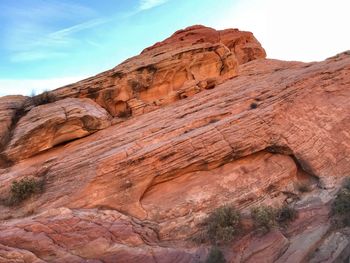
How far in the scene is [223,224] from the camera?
1284 cm

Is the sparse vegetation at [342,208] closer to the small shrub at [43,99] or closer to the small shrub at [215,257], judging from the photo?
the small shrub at [215,257]

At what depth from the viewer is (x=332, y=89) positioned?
17.7 meters

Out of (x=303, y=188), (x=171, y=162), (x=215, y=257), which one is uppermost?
(x=171, y=162)

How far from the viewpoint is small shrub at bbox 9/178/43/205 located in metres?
14.1

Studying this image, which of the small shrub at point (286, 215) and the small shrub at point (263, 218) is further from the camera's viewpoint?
the small shrub at point (286, 215)

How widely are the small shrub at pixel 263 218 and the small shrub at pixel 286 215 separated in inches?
11.6

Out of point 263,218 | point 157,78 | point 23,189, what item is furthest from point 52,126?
point 263,218

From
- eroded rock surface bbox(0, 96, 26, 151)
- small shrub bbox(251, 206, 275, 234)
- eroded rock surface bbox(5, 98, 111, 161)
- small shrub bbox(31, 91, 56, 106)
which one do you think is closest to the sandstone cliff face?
eroded rock surface bbox(5, 98, 111, 161)

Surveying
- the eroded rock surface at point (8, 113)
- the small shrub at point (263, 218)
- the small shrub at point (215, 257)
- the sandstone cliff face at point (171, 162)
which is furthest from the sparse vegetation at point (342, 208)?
the eroded rock surface at point (8, 113)

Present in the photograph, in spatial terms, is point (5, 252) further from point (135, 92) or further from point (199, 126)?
point (135, 92)

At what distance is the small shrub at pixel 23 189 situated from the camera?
1411 centimetres

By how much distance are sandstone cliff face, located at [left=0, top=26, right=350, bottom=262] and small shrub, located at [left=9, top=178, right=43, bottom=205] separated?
22cm

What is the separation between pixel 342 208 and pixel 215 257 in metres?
4.20

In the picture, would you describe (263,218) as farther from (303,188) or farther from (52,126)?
(52,126)
